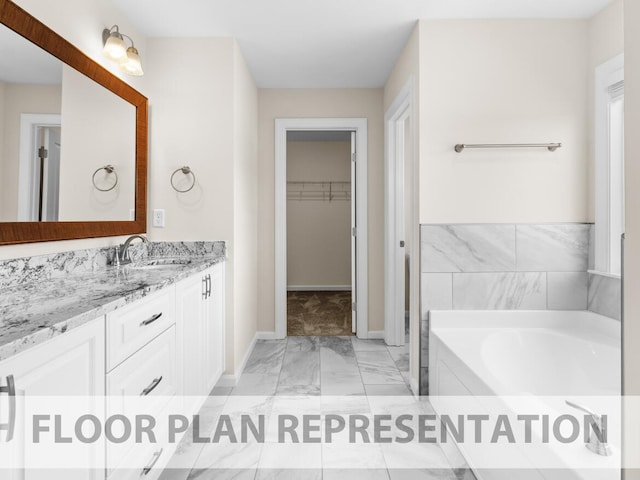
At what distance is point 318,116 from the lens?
3.76 metres

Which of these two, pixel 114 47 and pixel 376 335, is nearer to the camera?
pixel 114 47

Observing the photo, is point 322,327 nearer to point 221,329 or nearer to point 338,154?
point 221,329

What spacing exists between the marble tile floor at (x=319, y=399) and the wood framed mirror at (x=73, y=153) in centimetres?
127

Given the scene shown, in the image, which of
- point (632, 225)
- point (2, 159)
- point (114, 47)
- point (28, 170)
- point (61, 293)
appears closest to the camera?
point (632, 225)

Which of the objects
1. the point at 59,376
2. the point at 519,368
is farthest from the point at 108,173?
the point at 519,368

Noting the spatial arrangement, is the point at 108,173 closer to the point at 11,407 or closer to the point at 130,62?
the point at 130,62

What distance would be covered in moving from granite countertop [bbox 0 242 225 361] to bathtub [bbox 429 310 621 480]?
1466mm

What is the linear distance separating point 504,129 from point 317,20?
142 cm

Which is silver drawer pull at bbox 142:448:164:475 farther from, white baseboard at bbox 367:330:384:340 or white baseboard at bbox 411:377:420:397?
white baseboard at bbox 367:330:384:340

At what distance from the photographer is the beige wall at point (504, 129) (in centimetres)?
245

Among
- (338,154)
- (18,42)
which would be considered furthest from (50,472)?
(338,154)

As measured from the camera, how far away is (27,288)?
5.00 ft

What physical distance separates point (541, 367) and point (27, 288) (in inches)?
104

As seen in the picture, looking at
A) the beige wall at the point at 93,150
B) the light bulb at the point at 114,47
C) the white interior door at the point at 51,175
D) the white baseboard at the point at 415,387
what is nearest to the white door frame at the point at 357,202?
the white baseboard at the point at 415,387
